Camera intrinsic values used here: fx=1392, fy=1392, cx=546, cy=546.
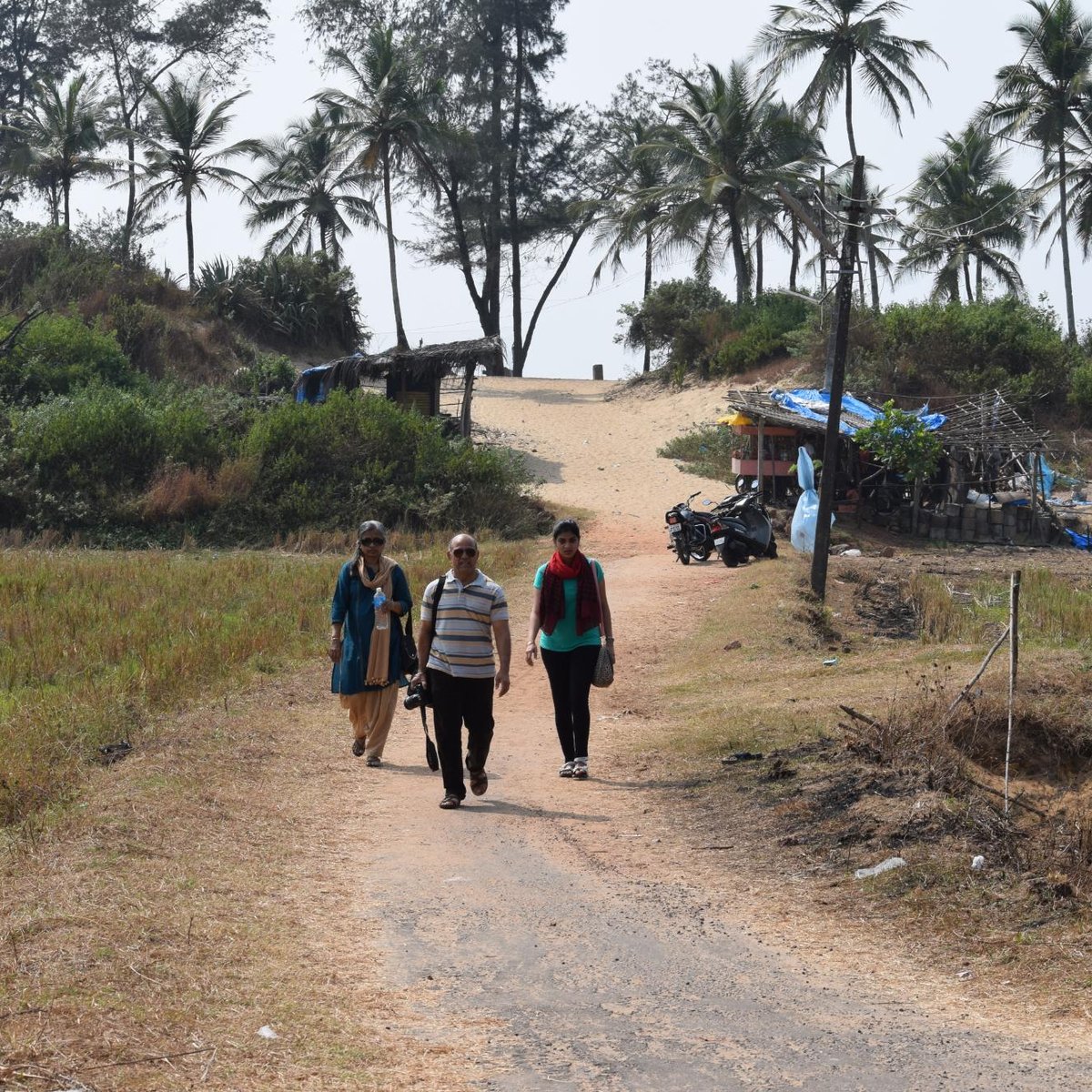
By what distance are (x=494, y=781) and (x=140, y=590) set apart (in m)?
9.93

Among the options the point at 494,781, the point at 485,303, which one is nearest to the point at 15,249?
the point at 485,303

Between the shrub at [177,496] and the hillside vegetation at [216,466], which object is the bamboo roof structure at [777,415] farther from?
the shrub at [177,496]

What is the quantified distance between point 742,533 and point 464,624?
14105 millimetres

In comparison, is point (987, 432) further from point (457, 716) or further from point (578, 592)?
point (457, 716)

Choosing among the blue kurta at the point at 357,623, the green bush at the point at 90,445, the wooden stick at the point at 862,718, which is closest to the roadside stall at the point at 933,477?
the green bush at the point at 90,445

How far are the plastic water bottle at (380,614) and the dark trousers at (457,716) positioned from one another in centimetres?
97

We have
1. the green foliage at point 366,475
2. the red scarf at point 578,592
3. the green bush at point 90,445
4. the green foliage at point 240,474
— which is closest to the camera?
the red scarf at point 578,592

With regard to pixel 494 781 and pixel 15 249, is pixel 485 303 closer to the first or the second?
pixel 15 249

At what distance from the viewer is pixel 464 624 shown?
8211 mm

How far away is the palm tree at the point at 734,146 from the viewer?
42281mm

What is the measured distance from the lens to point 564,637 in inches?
362

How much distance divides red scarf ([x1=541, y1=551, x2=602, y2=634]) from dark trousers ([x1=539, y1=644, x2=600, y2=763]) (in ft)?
0.63

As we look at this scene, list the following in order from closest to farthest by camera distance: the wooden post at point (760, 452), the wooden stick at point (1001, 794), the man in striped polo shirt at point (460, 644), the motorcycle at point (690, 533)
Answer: the man in striped polo shirt at point (460, 644) → the wooden stick at point (1001, 794) → the motorcycle at point (690, 533) → the wooden post at point (760, 452)

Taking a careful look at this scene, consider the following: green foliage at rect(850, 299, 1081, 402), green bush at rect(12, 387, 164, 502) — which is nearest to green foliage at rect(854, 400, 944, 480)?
green foliage at rect(850, 299, 1081, 402)
